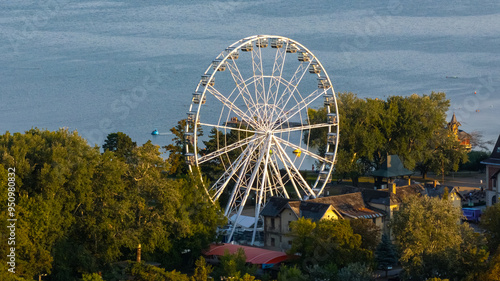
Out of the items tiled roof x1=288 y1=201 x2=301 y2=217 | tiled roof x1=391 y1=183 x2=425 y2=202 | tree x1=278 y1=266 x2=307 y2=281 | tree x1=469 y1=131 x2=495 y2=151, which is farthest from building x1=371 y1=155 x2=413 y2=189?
tree x1=278 y1=266 x2=307 y2=281

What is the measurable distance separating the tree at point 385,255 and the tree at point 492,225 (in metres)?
5.28

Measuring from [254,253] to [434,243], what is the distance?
10.2 m

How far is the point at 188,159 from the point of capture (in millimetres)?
55344

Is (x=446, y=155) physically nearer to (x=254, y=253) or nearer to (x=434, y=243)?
(x=254, y=253)

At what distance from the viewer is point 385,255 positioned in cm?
4903

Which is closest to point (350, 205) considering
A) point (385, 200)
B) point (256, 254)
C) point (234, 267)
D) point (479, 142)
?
point (385, 200)

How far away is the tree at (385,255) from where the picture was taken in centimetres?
4903

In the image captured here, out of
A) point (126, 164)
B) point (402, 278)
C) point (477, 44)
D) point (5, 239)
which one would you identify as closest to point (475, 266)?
point (402, 278)

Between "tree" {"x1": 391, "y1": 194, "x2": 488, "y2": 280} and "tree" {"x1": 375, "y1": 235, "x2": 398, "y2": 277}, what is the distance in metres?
2.70

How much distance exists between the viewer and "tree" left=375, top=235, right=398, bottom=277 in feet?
161

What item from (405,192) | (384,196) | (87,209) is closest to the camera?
(87,209)

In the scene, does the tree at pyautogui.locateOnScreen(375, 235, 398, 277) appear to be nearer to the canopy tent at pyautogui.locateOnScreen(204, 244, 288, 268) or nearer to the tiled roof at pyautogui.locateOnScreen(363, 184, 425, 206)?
the canopy tent at pyautogui.locateOnScreen(204, 244, 288, 268)

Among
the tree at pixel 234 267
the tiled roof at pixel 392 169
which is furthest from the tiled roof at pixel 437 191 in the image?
the tree at pixel 234 267

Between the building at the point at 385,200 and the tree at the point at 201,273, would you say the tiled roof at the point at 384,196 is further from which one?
the tree at the point at 201,273
